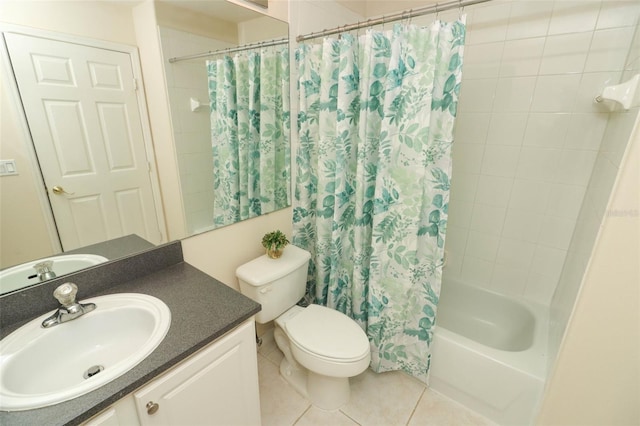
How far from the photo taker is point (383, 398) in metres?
1.59

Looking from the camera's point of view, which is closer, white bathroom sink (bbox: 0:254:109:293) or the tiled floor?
white bathroom sink (bbox: 0:254:109:293)

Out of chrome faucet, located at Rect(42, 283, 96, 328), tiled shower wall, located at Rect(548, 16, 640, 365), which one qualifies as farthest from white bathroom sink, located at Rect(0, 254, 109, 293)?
tiled shower wall, located at Rect(548, 16, 640, 365)

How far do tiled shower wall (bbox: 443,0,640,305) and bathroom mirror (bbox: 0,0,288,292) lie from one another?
1246 millimetres

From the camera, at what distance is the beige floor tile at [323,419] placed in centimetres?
146

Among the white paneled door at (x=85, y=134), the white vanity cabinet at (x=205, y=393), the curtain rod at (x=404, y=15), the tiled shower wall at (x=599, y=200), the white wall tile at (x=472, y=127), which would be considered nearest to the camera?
the white vanity cabinet at (x=205, y=393)

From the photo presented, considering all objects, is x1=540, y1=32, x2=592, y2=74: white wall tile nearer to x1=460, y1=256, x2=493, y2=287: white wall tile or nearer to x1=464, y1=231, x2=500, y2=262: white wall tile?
x1=464, y1=231, x2=500, y2=262: white wall tile

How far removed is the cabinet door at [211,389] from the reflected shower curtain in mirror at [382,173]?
0.76 metres

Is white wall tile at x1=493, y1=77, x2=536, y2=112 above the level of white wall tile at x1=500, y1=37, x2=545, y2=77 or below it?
below

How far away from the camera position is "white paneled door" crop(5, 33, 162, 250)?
33.9 inches

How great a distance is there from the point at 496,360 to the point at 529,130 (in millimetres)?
1267

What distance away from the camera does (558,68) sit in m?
1.52

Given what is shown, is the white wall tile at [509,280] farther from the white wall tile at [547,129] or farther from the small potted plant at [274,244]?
the small potted plant at [274,244]

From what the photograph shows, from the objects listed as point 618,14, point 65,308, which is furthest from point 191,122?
point 618,14

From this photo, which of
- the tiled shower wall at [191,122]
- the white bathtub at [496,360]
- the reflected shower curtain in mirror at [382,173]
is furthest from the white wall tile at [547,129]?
the tiled shower wall at [191,122]
